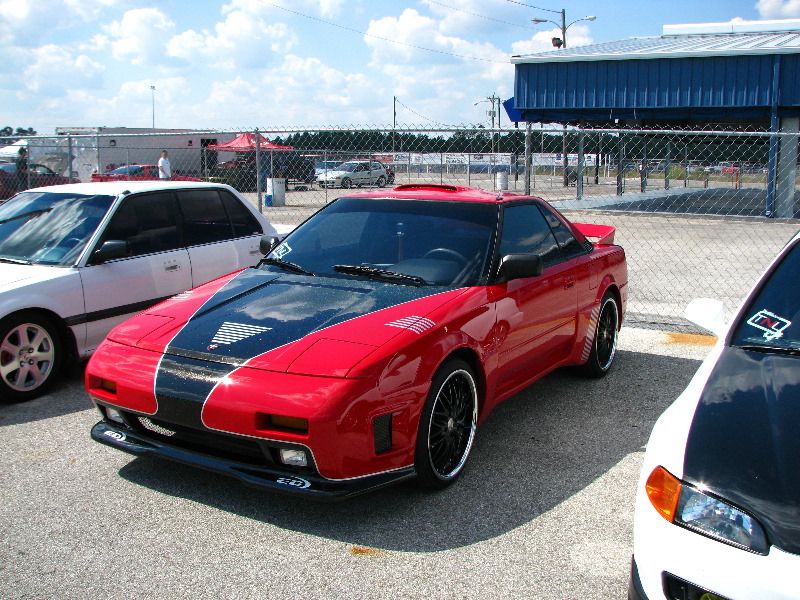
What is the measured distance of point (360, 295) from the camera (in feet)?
13.1

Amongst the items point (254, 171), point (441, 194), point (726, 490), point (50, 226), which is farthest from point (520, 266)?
point (254, 171)

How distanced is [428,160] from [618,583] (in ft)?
40.9

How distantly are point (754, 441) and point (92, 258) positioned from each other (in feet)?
15.3

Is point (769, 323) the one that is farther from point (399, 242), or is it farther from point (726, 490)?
point (399, 242)

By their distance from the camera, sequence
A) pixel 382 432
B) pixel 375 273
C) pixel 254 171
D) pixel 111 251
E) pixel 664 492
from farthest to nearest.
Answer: pixel 254 171 → pixel 111 251 → pixel 375 273 → pixel 382 432 → pixel 664 492

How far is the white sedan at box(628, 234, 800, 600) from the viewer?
2133mm

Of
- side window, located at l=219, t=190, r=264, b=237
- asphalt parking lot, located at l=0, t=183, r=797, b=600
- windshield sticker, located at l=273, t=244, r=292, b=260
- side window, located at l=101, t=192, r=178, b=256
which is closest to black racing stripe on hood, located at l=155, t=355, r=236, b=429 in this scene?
asphalt parking lot, located at l=0, t=183, r=797, b=600

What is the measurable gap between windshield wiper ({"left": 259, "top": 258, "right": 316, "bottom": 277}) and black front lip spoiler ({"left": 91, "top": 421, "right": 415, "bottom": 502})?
4.43ft

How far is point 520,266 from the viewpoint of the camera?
413cm

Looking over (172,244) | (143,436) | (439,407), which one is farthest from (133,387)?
(172,244)

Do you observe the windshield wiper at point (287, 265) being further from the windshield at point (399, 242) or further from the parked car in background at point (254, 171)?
the parked car in background at point (254, 171)

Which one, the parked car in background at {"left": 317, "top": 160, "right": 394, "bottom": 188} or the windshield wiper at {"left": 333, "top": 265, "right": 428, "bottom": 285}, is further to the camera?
the parked car in background at {"left": 317, "top": 160, "right": 394, "bottom": 188}

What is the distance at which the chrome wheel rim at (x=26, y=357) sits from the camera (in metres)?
5.03

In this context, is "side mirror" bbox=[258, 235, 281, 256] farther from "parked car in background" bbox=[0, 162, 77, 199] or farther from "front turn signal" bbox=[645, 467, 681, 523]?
"parked car in background" bbox=[0, 162, 77, 199]
